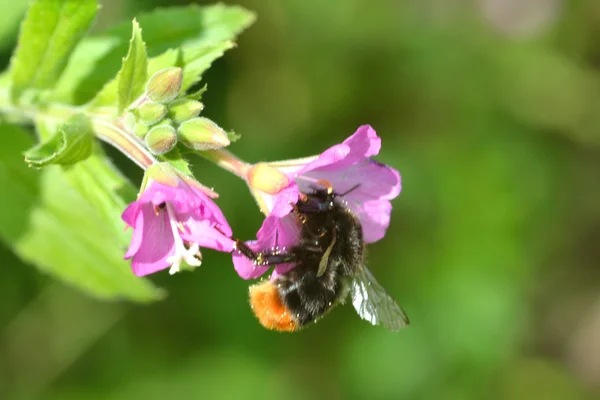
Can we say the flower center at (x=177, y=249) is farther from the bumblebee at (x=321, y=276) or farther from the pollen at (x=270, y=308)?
the pollen at (x=270, y=308)

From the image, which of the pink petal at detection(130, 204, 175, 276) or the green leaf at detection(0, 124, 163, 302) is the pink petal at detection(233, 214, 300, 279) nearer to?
the pink petal at detection(130, 204, 175, 276)

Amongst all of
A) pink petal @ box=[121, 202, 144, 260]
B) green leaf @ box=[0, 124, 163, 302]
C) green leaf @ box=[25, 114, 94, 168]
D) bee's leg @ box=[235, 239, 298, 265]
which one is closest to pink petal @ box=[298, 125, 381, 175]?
bee's leg @ box=[235, 239, 298, 265]

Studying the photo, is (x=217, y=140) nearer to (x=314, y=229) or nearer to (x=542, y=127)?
(x=314, y=229)

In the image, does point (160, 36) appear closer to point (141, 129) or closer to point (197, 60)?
point (197, 60)

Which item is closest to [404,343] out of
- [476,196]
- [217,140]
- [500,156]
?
[476,196]

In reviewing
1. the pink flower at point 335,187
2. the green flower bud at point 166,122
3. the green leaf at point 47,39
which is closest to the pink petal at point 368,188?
the pink flower at point 335,187

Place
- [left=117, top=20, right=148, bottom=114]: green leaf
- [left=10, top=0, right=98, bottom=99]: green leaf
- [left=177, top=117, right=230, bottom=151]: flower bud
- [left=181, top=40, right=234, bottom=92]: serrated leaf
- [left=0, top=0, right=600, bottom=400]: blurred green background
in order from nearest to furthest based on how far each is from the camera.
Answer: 1. [left=177, top=117, right=230, bottom=151]: flower bud
2. [left=117, top=20, right=148, bottom=114]: green leaf
3. [left=181, top=40, right=234, bottom=92]: serrated leaf
4. [left=10, top=0, right=98, bottom=99]: green leaf
5. [left=0, top=0, right=600, bottom=400]: blurred green background
